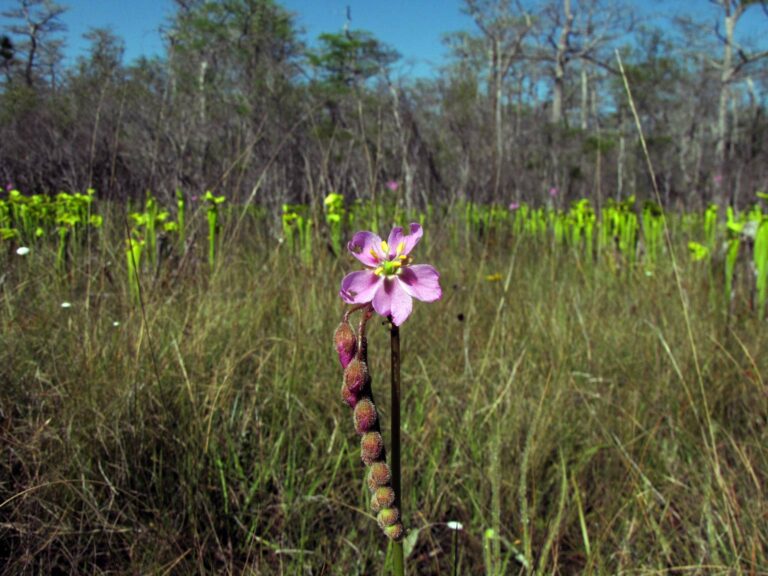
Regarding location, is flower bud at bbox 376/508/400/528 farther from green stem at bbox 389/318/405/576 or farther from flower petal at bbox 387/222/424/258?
flower petal at bbox 387/222/424/258

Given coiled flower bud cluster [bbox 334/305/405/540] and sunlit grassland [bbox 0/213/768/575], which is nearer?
coiled flower bud cluster [bbox 334/305/405/540]

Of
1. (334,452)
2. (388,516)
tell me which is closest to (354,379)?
(388,516)

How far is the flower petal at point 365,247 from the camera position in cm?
49

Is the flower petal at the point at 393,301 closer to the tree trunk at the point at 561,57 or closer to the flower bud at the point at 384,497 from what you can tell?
the flower bud at the point at 384,497

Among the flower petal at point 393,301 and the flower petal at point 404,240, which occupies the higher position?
the flower petal at point 404,240

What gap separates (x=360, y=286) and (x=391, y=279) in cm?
3

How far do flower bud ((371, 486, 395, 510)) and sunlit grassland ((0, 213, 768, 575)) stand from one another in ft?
1.28

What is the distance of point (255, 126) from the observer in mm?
5871

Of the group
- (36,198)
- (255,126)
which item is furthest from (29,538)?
(255,126)

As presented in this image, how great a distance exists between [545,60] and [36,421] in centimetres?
2491

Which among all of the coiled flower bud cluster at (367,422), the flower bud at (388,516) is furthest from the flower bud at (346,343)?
the flower bud at (388,516)

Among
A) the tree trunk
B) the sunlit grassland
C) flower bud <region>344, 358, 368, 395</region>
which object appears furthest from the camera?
the tree trunk

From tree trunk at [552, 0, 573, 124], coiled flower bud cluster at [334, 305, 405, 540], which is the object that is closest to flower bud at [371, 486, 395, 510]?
coiled flower bud cluster at [334, 305, 405, 540]

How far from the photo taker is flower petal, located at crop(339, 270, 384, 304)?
0.45m
